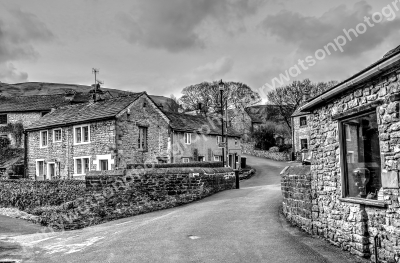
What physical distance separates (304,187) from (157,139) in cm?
2432

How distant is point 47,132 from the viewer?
35094 mm

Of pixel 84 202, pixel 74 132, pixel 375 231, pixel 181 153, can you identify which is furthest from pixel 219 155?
pixel 375 231

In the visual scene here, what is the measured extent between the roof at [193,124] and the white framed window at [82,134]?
7520 millimetres

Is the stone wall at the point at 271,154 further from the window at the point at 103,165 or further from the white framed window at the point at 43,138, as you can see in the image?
the white framed window at the point at 43,138

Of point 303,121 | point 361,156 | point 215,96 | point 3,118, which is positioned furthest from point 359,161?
point 215,96

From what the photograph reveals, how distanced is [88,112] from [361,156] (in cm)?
2780

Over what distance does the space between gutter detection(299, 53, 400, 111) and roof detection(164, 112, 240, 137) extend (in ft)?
84.9

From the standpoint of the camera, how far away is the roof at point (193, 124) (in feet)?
122

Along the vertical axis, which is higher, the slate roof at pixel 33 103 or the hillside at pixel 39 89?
the hillside at pixel 39 89

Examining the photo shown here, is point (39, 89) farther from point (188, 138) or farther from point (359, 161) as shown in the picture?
point (359, 161)

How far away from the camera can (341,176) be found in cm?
Result: 914

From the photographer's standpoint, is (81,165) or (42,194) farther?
(81,165)

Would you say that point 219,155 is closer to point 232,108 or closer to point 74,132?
point 74,132

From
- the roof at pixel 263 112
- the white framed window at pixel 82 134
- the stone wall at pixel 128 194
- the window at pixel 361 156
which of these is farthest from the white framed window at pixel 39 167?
the roof at pixel 263 112
